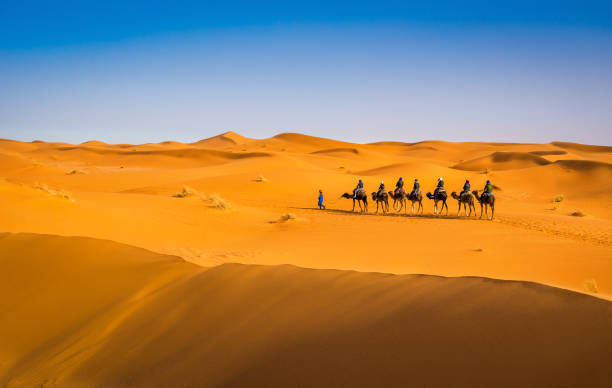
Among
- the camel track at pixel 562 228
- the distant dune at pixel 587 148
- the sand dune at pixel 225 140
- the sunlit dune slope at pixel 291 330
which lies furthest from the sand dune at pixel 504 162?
the sand dune at pixel 225 140

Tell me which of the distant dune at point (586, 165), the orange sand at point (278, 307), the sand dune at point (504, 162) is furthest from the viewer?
the sand dune at point (504, 162)

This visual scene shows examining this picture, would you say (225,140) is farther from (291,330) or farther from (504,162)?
(291,330)

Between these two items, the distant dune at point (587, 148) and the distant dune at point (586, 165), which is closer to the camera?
the distant dune at point (586, 165)

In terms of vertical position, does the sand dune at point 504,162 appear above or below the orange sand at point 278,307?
above

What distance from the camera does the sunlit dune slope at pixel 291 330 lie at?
2.62m

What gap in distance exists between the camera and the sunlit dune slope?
2619 millimetres

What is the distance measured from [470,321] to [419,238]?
10.7 m

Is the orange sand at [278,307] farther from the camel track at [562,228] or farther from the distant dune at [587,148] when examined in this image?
the distant dune at [587,148]

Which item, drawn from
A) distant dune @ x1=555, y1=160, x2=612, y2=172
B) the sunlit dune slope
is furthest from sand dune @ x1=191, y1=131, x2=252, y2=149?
the sunlit dune slope

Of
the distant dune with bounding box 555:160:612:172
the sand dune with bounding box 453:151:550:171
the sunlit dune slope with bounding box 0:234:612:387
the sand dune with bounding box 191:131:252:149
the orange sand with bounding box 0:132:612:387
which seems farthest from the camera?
the sand dune with bounding box 191:131:252:149

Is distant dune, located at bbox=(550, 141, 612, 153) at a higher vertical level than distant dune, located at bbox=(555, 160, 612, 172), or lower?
higher

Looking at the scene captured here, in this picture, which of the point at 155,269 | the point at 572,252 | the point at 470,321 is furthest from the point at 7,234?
the point at 572,252

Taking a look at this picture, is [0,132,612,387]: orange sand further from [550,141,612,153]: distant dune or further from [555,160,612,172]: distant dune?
[550,141,612,153]: distant dune

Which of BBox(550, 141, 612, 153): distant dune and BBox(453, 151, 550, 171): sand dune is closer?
BBox(453, 151, 550, 171): sand dune
